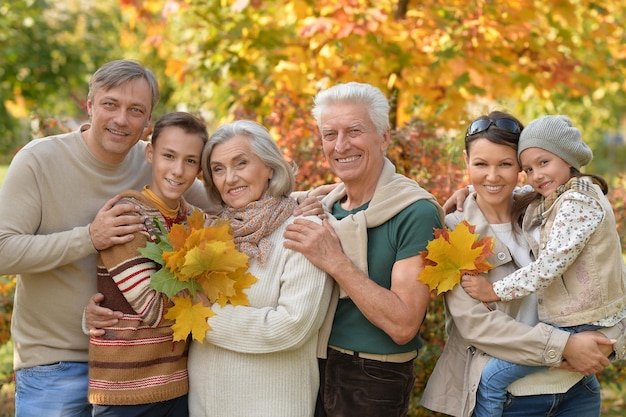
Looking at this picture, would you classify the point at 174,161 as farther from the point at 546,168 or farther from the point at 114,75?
Answer: the point at 546,168

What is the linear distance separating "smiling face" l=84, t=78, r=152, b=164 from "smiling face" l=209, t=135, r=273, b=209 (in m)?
0.43

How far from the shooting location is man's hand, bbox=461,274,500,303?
9.57 ft

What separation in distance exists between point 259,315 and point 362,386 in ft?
1.83

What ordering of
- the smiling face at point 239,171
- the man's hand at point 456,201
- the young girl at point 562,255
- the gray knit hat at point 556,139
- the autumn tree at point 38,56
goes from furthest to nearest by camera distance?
the autumn tree at point 38,56 < the man's hand at point 456,201 < the smiling face at point 239,171 < the gray knit hat at point 556,139 < the young girl at point 562,255

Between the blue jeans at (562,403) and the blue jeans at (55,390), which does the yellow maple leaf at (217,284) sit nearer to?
the blue jeans at (55,390)

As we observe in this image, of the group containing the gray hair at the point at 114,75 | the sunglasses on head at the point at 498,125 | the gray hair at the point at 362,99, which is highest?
the gray hair at the point at 114,75

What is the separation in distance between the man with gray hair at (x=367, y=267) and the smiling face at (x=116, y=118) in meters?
0.89

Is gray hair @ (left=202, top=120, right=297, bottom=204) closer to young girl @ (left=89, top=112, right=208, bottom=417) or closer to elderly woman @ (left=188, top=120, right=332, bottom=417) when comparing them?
elderly woman @ (left=188, top=120, right=332, bottom=417)

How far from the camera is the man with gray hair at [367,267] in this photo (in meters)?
2.90

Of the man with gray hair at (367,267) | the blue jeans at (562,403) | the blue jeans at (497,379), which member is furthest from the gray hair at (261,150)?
the blue jeans at (562,403)

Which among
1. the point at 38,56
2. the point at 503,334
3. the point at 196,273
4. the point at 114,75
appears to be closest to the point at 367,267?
the point at 503,334

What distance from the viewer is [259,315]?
113 inches

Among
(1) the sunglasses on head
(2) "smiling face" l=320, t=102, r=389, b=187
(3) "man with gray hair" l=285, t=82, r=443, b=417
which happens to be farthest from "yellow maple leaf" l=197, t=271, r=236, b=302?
(1) the sunglasses on head

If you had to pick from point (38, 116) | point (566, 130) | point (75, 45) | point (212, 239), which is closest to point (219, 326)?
point (212, 239)
